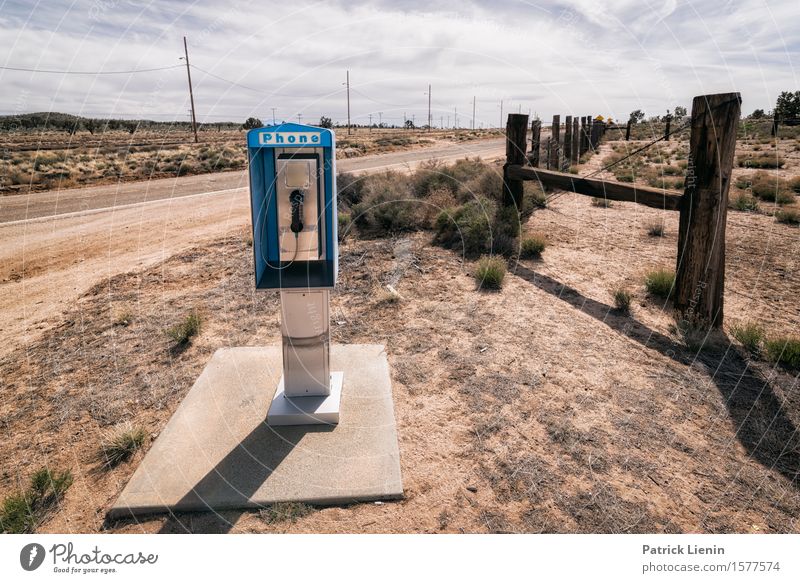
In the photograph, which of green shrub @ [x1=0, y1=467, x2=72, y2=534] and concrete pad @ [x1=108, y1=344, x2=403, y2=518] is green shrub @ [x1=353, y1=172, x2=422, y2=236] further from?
green shrub @ [x1=0, y1=467, x2=72, y2=534]

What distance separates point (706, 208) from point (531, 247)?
290cm

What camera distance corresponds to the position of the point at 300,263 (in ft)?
13.5

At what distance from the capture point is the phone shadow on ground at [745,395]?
3.38 m

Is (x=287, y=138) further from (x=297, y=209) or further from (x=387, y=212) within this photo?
(x=387, y=212)

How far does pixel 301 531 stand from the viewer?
2.89m

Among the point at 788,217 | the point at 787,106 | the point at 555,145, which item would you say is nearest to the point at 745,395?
the point at 788,217

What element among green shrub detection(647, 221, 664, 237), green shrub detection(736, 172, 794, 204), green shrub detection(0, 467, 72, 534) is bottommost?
green shrub detection(0, 467, 72, 534)

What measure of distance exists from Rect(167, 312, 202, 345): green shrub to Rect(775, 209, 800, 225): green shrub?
393 inches

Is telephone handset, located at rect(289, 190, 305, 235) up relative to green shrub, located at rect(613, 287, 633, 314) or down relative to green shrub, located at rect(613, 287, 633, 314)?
up

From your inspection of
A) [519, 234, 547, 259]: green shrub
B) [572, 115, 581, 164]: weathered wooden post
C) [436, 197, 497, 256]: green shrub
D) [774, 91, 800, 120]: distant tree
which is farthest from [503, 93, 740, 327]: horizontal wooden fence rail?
[774, 91, 800, 120]: distant tree

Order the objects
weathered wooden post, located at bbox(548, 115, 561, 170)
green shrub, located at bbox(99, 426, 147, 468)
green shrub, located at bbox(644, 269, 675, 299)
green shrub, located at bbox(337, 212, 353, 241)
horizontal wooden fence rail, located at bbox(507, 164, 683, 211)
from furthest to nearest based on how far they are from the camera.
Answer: weathered wooden post, located at bbox(548, 115, 561, 170) < green shrub, located at bbox(337, 212, 353, 241) < green shrub, located at bbox(644, 269, 675, 299) < horizontal wooden fence rail, located at bbox(507, 164, 683, 211) < green shrub, located at bbox(99, 426, 147, 468)

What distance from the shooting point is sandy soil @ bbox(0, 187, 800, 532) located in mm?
3008

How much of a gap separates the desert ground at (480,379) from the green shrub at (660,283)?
0.16m

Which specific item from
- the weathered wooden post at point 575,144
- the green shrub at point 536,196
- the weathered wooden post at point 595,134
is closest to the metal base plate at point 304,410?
the green shrub at point 536,196
